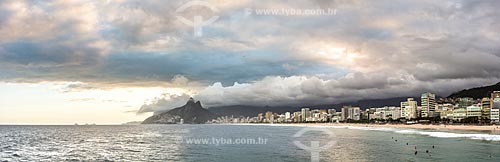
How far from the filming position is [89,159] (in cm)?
7206

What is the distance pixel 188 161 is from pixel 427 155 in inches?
1544

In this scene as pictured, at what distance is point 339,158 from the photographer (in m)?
67.0

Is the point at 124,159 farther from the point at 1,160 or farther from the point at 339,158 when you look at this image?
the point at 339,158

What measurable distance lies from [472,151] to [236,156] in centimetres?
4180

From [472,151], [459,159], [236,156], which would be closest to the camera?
[459,159]

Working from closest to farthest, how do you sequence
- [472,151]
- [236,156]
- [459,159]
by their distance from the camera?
[459,159] → [236,156] → [472,151]

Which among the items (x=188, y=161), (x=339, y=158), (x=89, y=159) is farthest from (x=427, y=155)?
(x=89, y=159)

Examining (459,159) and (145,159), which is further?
(145,159)

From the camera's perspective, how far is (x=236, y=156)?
233 ft

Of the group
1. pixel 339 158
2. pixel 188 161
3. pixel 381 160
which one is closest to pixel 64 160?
pixel 188 161

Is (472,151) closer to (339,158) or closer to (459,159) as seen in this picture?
(459,159)

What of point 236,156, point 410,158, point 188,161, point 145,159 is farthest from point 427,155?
point 145,159

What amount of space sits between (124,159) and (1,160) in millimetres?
21161

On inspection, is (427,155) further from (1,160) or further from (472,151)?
(1,160)
